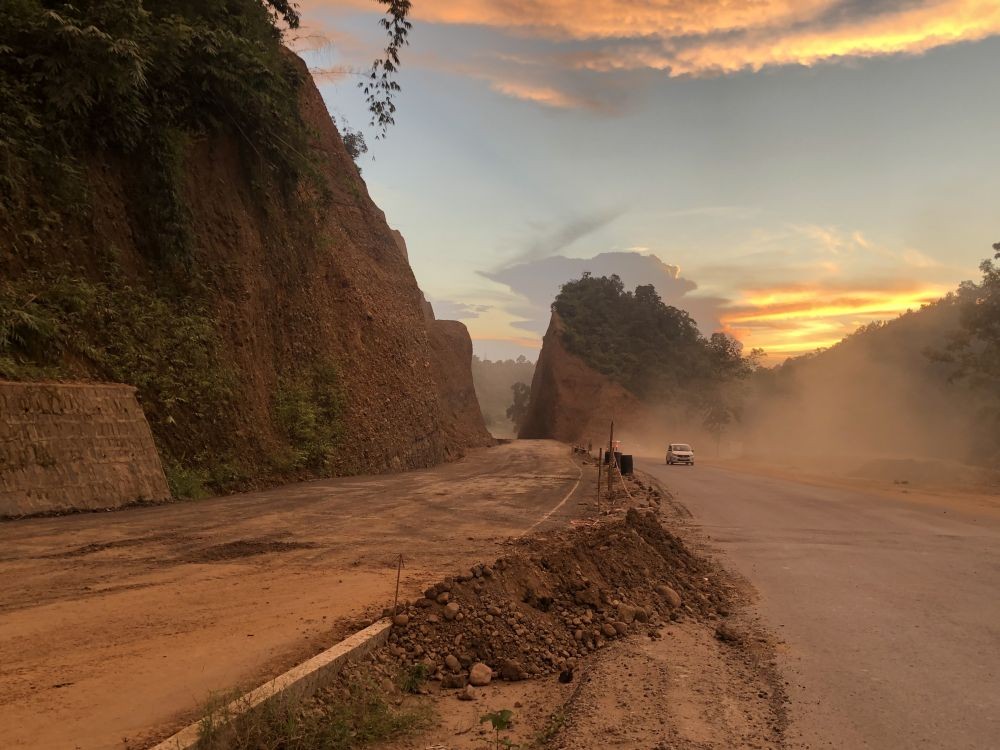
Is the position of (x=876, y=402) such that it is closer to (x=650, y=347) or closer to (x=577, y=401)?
(x=650, y=347)

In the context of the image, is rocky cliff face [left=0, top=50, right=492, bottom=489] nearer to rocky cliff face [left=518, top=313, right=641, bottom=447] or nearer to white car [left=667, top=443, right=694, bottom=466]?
white car [left=667, top=443, right=694, bottom=466]

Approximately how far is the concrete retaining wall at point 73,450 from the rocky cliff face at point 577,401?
194ft

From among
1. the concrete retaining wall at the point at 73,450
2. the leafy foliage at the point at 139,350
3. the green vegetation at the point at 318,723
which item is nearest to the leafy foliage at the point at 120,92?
the leafy foliage at the point at 139,350

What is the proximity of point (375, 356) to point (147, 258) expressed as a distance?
12.2m

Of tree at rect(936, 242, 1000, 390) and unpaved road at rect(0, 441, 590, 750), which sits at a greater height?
tree at rect(936, 242, 1000, 390)

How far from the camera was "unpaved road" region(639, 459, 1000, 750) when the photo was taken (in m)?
4.05

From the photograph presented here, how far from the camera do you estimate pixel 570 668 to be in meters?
4.84

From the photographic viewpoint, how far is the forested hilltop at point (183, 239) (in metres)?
13.0

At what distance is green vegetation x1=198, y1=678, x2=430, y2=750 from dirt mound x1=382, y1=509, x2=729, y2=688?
716mm

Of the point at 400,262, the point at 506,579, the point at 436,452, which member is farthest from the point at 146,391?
the point at 400,262

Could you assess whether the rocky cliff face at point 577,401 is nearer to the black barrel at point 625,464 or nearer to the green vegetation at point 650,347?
the green vegetation at point 650,347

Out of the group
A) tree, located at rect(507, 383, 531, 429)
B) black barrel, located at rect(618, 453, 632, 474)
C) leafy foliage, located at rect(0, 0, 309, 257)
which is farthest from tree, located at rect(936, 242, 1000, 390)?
tree, located at rect(507, 383, 531, 429)

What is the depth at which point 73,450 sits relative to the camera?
1098 cm

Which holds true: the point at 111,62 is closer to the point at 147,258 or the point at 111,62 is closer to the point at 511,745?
the point at 147,258
